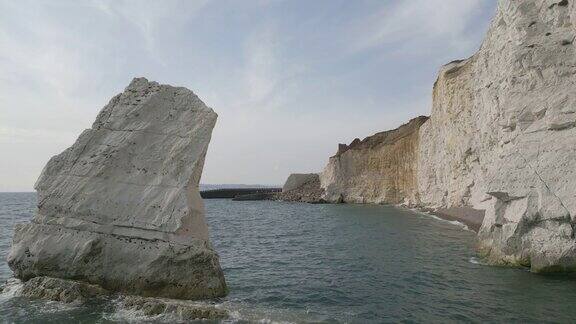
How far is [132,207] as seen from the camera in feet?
41.0

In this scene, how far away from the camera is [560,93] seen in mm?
16344

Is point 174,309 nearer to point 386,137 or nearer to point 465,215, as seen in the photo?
point 465,215

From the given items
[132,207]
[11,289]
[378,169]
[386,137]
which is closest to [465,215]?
[132,207]

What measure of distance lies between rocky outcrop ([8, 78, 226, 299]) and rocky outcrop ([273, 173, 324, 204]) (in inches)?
2264

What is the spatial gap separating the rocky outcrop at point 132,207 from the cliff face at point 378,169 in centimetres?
4545

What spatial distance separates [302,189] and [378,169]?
2627 cm

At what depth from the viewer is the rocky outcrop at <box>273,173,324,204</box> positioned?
75750 mm

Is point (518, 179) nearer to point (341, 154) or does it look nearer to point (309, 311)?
point (309, 311)

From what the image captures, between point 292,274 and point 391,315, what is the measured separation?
534cm

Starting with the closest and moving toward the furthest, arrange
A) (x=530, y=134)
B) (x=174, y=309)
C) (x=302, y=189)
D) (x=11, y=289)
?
1. (x=174, y=309)
2. (x=11, y=289)
3. (x=530, y=134)
4. (x=302, y=189)

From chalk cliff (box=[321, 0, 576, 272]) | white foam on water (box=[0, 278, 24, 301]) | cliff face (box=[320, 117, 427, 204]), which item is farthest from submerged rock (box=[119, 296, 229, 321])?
cliff face (box=[320, 117, 427, 204])

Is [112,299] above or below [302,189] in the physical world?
below

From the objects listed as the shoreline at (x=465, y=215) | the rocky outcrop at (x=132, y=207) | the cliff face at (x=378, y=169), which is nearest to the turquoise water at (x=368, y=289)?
the rocky outcrop at (x=132, y=207)

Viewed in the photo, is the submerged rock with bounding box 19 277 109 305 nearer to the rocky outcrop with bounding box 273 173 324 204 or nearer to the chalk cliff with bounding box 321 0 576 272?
the chalk cliff with bounding box 321 0 576 272
